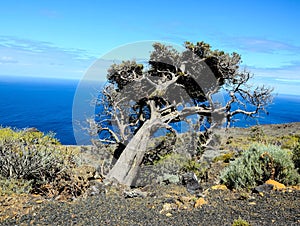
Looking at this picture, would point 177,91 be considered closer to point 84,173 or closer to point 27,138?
point 84,173

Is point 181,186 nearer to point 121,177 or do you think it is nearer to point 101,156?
point 121,177

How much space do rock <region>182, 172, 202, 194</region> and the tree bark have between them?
2.73 m

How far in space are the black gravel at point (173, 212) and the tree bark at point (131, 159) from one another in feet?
13.1

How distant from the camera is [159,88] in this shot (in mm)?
14094

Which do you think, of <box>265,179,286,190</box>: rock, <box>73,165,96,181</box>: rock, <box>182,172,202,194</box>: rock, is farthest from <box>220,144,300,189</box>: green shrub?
<box>73,165,96,181</box>: rock

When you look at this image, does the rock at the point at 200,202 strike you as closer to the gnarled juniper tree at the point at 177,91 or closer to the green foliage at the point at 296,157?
the green foliage at the point at 296,157

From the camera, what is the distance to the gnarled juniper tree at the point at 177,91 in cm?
1395

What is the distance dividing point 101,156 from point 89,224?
1106 cm

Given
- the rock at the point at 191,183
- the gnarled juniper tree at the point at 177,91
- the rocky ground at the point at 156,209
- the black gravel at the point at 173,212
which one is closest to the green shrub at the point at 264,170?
the rocky ground at the point at 156,209

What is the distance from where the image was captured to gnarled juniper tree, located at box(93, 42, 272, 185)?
45.8ft

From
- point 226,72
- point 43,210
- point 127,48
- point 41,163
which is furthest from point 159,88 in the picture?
point 43,210

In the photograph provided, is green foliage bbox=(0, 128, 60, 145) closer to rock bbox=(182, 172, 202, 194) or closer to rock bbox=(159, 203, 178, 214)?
rock bbox=(159, 203, 178, 214)

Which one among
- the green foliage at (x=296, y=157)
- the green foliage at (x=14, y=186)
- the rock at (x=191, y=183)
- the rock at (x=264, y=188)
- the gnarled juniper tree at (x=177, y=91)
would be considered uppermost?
the gnarled juniper tree at (x=177, y=91)

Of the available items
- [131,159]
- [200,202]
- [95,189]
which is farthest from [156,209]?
[131,159]
